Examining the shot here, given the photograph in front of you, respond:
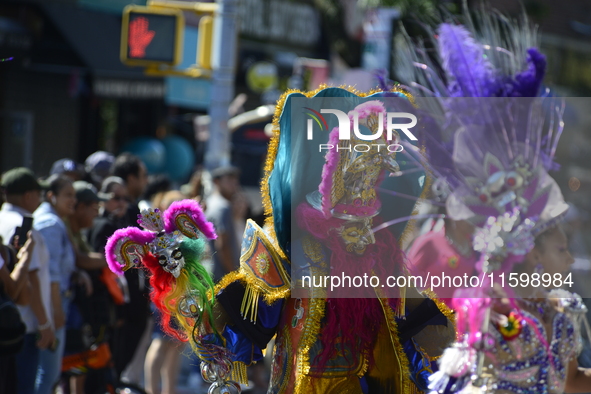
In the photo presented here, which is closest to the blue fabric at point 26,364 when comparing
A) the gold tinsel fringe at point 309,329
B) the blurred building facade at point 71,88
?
the gold tinsel fringe at point 309,329

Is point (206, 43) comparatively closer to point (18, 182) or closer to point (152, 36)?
point (152, 36)

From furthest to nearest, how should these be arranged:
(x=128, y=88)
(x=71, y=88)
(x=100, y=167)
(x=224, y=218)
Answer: (x=71, y=88)
(x=128, y=88)
(x=224, y=218)
(x=100, y=167)

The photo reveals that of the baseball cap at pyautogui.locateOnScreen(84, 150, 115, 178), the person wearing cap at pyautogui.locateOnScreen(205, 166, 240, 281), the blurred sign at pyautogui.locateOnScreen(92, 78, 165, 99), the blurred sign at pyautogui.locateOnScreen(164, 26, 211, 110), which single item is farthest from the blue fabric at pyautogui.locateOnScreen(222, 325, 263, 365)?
the blurred sign at pyautogui.locateOnScreen(92, 78, 165, 99)

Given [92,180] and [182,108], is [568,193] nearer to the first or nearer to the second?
[92,180]

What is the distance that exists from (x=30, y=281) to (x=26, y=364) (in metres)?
0.52

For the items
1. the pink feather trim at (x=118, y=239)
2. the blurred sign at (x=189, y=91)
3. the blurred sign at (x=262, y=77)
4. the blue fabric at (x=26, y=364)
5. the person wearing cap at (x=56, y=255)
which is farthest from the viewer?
the blurred sign at (x=262, y=77)

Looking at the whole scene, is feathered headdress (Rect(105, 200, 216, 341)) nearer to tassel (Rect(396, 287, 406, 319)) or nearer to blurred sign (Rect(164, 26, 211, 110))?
tassel (Rect(396, 287, 406, 319))

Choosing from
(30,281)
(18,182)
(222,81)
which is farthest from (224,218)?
(30,281)

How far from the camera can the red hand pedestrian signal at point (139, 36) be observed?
841 cm

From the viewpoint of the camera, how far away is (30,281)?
4.49m

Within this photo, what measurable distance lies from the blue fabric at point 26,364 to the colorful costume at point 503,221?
2.75 meters

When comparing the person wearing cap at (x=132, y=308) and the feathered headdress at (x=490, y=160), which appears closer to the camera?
the feathered headdress at (x=490, y=160)

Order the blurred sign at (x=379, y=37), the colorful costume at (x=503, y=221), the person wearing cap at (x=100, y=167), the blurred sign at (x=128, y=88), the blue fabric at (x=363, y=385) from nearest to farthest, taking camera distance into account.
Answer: the colorful costume at (x=503, y=221) < the blue fabric at (x=363, y=385) < the person wearing cap at (x=100, y=167) < the blurred sign at (x=379, y=37) < the blurred sign at (x=128, y=88)

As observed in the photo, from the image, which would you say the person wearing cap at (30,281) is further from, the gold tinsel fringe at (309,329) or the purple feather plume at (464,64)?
the purple feather plume at (464,64)
